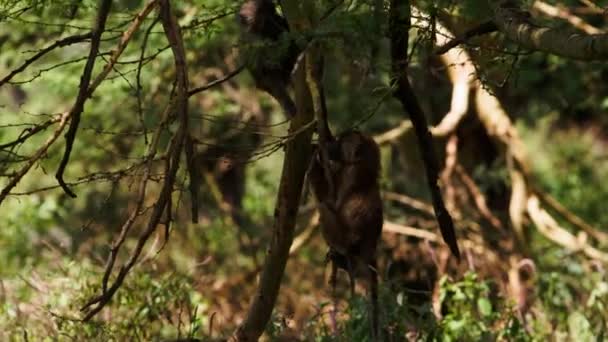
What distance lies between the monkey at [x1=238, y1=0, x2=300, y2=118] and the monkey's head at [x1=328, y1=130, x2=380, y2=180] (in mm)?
493

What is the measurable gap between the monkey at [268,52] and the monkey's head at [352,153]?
0.49m

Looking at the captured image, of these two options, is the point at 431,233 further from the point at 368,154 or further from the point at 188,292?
the point at 368,154

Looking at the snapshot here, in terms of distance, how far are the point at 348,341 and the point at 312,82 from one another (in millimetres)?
1796

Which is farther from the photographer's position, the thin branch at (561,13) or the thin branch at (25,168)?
the thin branch at (561,13)

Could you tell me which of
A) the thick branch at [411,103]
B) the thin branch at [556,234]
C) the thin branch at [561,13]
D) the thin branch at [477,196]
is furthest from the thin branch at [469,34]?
the thin branch at [477,196]

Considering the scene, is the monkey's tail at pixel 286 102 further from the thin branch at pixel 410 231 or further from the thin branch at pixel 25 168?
the thin branch at pixel 410 231

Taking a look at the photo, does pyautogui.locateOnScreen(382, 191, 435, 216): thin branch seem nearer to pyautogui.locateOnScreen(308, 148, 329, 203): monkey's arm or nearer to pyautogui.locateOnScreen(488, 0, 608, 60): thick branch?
pyautogui.locateOnScreen(308, 148, 329, 203): monkey's arm

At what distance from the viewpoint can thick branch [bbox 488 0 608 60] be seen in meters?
3.99

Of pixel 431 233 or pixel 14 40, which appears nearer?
pixel 14 40

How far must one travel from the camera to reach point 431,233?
10.3 metres

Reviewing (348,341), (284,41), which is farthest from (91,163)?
(284,41)

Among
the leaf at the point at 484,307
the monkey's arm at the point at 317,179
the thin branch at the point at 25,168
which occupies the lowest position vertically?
the leaf at the point at 484,307

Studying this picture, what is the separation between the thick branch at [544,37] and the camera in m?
3.99

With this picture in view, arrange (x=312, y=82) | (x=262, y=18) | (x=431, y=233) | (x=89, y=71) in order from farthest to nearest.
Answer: (x=431, y=233), (x=262, y=18), (x=312, y=82), (x=89, y=71)
